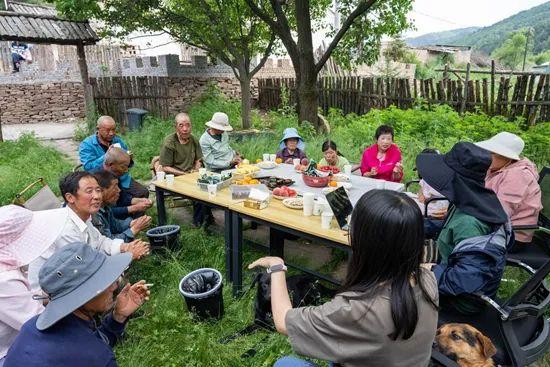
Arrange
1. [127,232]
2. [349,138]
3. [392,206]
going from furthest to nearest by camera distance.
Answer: [349,138]
[127,232]
[392,206]

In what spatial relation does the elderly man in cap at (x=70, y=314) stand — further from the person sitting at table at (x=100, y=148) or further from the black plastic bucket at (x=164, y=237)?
the person sitting at table at (x=100, y=148)

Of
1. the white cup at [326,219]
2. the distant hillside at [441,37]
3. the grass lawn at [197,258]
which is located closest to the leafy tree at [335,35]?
the grass lawn at [197,258]

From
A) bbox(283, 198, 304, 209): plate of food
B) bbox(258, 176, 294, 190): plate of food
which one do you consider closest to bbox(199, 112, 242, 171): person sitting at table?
bbox(258, 176, 294, 190): plate of food

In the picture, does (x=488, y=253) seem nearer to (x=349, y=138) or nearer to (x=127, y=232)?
(x=127, y=232)

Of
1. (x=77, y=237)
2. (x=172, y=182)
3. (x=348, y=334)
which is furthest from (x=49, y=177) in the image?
(x=348, y=334)

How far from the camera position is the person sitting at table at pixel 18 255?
1842mm

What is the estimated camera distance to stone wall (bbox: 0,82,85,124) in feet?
42.7

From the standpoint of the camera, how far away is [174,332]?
2.77m

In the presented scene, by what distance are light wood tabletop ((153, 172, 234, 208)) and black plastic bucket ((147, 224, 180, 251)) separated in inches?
16.6

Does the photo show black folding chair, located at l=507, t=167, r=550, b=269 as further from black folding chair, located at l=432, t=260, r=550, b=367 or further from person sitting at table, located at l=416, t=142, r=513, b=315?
person sitting at table, located at l=416, t=142, r=513, b=315

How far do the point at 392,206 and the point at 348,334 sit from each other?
0.49m

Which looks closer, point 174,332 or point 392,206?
point 392,206

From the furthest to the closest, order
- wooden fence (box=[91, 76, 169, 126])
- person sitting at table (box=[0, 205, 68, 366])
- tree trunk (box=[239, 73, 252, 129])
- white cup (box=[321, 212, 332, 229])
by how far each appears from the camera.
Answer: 1. wooden fence (box=[91, 76, 169, 126])
2. tree trunk (box=[239, 73, 252, 129])
3. white cup (box=[321, 212, 332, 229])
4. person sitting at table (box=[0, 205, 68, 366])

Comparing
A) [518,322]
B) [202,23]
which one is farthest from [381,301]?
[202,23]
